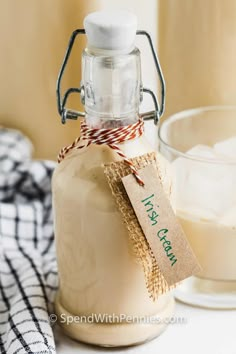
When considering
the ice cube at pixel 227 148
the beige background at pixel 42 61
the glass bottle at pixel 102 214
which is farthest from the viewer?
the beige background at pixel 42 61

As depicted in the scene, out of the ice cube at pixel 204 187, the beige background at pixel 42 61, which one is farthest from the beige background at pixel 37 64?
the ice cube at pixel 204 187

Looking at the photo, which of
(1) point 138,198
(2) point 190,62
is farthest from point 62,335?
(2) point 190,62

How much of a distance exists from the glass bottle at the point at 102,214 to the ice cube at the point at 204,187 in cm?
6

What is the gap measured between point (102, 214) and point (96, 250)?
0.11 ft

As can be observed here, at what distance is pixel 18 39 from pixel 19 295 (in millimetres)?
331

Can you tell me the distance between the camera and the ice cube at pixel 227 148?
2.39 feet

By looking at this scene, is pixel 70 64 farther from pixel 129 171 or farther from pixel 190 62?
pixel 129 171

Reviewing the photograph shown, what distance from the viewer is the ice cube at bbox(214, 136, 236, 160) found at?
28.7 inches

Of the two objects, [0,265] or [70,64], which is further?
[70,64]

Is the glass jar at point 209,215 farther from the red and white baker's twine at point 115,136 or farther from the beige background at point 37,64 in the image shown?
the beige background at point 37,64

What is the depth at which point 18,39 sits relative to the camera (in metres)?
0.91

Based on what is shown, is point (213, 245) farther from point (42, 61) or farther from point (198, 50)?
point (42, 61)

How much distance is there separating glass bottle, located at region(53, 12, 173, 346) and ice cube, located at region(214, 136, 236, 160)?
11 cm

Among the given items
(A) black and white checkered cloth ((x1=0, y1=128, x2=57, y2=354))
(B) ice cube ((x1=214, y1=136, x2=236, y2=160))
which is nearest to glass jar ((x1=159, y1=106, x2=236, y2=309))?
(B) ice cube ((x1=214, y1=136, x2=236, y2=160))
